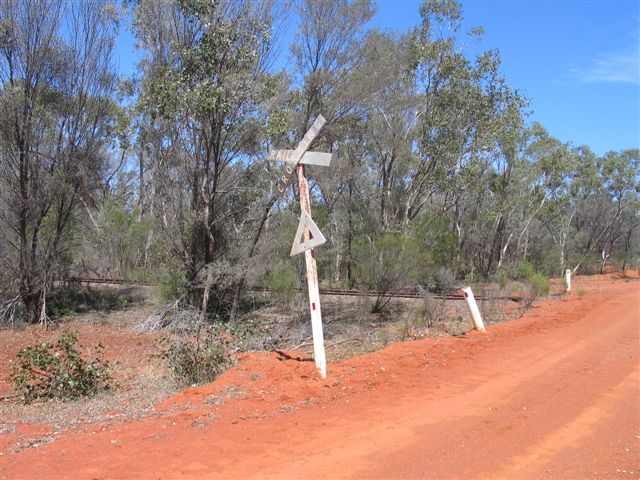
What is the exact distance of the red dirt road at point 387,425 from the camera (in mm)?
5113

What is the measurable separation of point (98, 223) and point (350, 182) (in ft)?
41.0

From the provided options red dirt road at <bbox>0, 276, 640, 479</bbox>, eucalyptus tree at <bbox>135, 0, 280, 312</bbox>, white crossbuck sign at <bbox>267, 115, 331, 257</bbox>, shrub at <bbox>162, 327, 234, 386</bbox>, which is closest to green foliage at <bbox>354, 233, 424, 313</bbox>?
eucalyptus tree at <bbox>135, 0, 280, 312</bbox>

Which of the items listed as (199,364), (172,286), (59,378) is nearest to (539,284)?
(172,286)

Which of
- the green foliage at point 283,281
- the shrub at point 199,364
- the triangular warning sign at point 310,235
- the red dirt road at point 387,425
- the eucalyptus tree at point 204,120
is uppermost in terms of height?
the eucalyptus tree at point 204,120

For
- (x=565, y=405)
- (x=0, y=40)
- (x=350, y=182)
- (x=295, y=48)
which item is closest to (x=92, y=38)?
(x=0, y=40)

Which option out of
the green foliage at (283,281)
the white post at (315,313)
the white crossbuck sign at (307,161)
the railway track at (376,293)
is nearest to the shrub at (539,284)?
the railway track at (376,293)

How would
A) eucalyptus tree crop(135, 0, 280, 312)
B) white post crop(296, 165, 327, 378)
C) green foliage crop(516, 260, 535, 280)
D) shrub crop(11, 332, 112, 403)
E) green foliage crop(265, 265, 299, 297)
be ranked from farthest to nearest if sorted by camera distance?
green foliage crop(516, 260, 535, 280), green foliage crop(265, 265, 299, 297), eucalyptus tree crop(135, 0, 280, 312), shrub crop(11, 332, 112, 403), white post crop(296, 165, 327, 378)

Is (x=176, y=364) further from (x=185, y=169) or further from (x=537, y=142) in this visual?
(x=537, y=142)

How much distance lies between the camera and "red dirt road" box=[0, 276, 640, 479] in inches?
201

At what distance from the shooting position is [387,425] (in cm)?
629

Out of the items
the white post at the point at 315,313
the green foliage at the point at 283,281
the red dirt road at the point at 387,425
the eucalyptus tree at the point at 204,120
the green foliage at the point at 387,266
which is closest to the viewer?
the red dirt road at the point at 387,425

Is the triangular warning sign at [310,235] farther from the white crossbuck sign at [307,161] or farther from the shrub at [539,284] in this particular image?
the shrub at [539,284]

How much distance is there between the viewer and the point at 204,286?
57.2ft

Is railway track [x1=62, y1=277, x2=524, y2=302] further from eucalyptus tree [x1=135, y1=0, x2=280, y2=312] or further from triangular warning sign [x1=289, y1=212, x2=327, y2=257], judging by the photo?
triangular warning sign [x1=289, y1=212, x2=327, y2=257]
